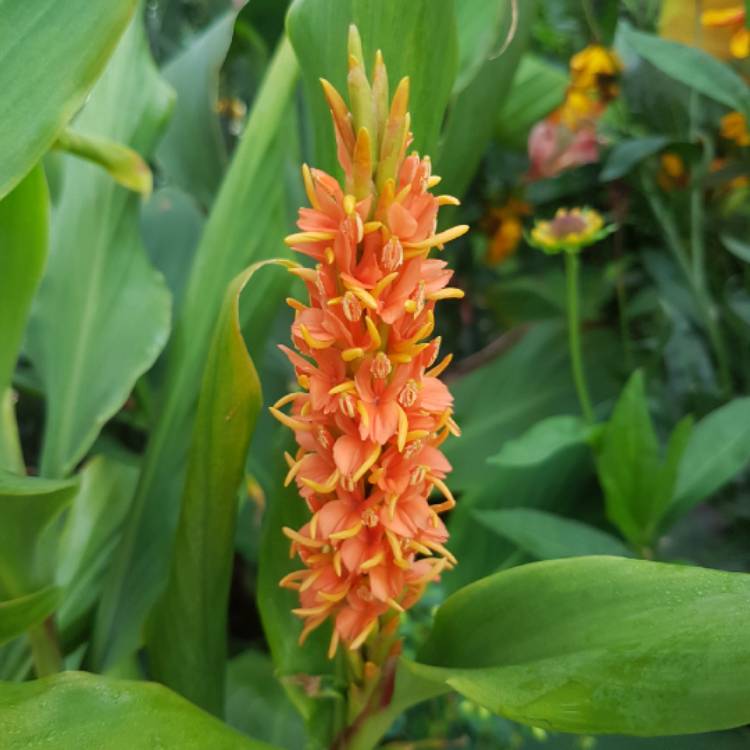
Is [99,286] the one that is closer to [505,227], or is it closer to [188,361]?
[188,361]

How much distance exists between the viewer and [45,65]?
38cm

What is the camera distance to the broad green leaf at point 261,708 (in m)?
0.56

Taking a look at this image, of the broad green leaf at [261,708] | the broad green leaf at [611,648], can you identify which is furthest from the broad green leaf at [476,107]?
the broad green leaf at [261,708]

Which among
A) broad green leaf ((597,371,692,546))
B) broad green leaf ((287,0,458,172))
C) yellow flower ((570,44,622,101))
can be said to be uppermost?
yellow flower ((570,44,622,101))

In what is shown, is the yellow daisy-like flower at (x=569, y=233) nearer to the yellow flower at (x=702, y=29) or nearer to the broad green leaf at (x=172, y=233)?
the yellow flower at (x=702, y=29)

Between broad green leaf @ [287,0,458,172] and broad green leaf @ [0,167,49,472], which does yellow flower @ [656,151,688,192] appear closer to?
broad green leaf @ [287,0,458,172]

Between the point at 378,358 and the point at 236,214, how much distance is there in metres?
0.31

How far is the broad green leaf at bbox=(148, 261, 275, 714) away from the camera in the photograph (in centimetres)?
36

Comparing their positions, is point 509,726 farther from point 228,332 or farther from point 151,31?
point 151,31

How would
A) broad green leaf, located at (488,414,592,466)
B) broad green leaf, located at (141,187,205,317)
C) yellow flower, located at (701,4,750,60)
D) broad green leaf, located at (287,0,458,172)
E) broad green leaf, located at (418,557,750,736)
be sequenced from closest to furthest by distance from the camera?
broad green leaf, located at (418,557,750,736), broad green leaf, located at (287,0,458,172), broad green leaf, located at (488,414,592,466), yellow flower, located at (701,4,750,60), broad green leaf, located at (141,187,205,317)

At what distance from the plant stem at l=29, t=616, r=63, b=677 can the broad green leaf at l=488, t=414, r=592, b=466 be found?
0.28 meters

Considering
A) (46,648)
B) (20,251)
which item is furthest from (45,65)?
(46,648)

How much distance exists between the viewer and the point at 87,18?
0.38m

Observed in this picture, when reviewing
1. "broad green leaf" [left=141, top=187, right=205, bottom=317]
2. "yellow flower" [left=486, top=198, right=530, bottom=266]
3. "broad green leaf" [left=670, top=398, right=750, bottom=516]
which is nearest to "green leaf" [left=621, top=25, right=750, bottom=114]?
"broad green leaf" [left=670, top=398, right=750, bottom=516]
